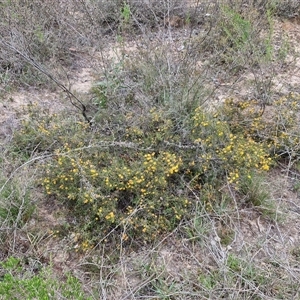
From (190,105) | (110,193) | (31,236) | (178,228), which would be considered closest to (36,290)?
(31,236)

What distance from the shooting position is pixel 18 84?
3.88 metres

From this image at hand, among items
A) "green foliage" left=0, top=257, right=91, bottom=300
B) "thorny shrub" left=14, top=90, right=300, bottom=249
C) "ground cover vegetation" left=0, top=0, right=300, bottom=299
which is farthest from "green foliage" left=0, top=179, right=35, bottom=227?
"green foliage" left=0, top=257, right=91, bottom=300

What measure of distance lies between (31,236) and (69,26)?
2885 mm

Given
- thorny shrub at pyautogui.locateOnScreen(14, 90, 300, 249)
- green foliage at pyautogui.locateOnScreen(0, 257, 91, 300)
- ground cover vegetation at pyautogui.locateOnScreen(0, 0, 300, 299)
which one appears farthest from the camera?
thorny shrub at pyautogui.locateOnScreen(14, 90, 300, 249)

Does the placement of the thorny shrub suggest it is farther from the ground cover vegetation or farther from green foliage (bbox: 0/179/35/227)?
green foliage (bbox: 0/179/35/227)

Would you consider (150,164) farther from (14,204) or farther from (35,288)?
(35,288)

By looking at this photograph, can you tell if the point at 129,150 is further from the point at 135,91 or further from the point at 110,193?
the point at 135,91

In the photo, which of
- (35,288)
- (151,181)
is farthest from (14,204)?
(151,181)

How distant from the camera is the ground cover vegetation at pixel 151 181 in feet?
7.22

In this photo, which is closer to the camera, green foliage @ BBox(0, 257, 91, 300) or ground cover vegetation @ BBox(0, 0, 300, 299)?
green foliage @ BBox(0, 257, 91, 300)

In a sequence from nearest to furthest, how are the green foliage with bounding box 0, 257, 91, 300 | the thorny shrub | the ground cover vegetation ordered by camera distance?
the green foliage with bounding box 0, 257, 91, 300, the ground cover vegetation, the thorny shrub

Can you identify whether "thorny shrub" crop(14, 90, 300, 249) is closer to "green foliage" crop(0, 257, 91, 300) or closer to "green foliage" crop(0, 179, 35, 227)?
"green foliage" crop(0, 179, 35, 227)

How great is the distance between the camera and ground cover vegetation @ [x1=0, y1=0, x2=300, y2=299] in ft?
7.22

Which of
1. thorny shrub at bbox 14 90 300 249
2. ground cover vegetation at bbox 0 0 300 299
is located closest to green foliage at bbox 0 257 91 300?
ground cover vegetation at bbox 0 0 300 299
